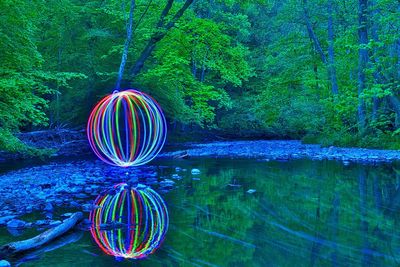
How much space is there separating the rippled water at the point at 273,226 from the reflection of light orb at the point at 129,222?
20 centimetres

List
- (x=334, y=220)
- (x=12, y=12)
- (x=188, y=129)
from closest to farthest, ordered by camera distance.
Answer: (x=334, y=220)
(x=12, y=12)
(x=188, y=129)

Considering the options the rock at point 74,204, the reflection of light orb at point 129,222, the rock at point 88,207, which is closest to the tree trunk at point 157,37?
the reflection of light orb at point 129,222

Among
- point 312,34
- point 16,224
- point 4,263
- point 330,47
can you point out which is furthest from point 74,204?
point 312,34

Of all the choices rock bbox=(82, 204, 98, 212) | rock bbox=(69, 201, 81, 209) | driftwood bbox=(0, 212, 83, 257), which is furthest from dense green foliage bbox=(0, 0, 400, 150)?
driftwood bbox=(0, 212, 83, 257)

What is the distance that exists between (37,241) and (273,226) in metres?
3.75

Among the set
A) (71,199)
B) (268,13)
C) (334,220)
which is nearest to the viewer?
(334,220)

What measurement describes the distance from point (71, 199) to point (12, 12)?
631 centimetres

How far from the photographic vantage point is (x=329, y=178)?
41.1 ft

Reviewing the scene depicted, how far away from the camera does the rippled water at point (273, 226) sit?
5656 millimetres

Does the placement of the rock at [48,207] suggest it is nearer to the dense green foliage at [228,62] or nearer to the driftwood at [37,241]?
the driftwood at [37,241]

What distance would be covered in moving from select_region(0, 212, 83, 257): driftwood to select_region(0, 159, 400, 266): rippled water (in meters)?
0.14

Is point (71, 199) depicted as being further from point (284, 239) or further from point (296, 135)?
point (296, 135)

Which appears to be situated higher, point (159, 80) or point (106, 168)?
point (159, 80)

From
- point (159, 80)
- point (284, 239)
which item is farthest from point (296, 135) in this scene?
point (284, 239)
